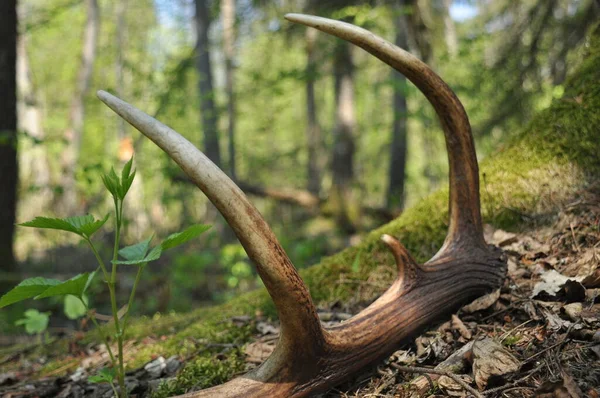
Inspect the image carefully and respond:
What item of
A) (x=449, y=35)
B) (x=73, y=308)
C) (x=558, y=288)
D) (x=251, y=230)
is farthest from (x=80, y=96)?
(x=558, y=288)

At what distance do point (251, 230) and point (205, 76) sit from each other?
30.6 ft

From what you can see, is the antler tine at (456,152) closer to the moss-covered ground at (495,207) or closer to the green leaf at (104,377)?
the moss-covered ground at (495,207)

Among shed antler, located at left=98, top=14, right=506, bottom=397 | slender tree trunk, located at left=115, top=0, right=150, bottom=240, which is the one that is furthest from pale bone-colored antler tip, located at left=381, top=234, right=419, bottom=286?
slender tree trunk, located at left=115, top=0, right=150, bottom=240

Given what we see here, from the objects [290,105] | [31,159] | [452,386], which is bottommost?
[452,386]

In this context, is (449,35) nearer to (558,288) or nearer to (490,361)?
(558,288)

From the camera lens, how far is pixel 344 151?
10.3 meters

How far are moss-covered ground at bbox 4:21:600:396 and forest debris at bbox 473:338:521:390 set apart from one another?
85 centimetres

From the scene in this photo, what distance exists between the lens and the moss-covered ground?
2.41 m

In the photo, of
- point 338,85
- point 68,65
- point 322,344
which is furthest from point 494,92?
point 68,65

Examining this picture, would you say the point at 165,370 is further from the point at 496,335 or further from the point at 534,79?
the point at 534,79

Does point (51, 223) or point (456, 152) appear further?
point (456, 152)

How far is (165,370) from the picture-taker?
2057mm

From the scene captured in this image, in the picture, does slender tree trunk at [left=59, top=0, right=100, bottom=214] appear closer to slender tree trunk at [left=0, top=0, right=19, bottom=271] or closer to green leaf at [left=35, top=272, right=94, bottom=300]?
slender tree trunk at [left=0, top=0, right=19, bottom=271]

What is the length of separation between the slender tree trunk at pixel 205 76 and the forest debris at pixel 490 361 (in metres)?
8.57
